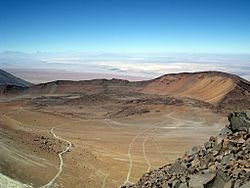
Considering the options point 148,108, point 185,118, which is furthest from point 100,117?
point 185,118

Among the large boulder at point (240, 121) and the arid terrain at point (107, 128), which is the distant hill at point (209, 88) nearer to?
the arid terrain at point (107, 128)

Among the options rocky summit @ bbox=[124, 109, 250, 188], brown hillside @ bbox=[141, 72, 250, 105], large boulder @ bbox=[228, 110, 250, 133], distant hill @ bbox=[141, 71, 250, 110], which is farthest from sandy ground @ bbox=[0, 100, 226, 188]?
brown hillside @ bbox=[141, 72, 250, 105]

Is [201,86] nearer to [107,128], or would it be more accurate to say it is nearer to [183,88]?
[183,88]

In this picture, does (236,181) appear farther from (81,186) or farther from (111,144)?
(111,144)

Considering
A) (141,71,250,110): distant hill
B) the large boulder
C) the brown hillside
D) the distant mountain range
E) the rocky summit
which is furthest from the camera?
the brown hillside

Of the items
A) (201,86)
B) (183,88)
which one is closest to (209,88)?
(201,86)

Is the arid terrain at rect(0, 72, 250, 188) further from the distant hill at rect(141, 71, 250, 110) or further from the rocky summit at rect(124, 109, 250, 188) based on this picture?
the rocky summit at rect(124, 109, 250, 188)

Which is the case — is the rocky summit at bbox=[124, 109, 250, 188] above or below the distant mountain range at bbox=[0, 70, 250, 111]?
above

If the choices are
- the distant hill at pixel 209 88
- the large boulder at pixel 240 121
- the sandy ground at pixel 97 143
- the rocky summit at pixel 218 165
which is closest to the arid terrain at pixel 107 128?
the sandy ground at pixel 97 143
